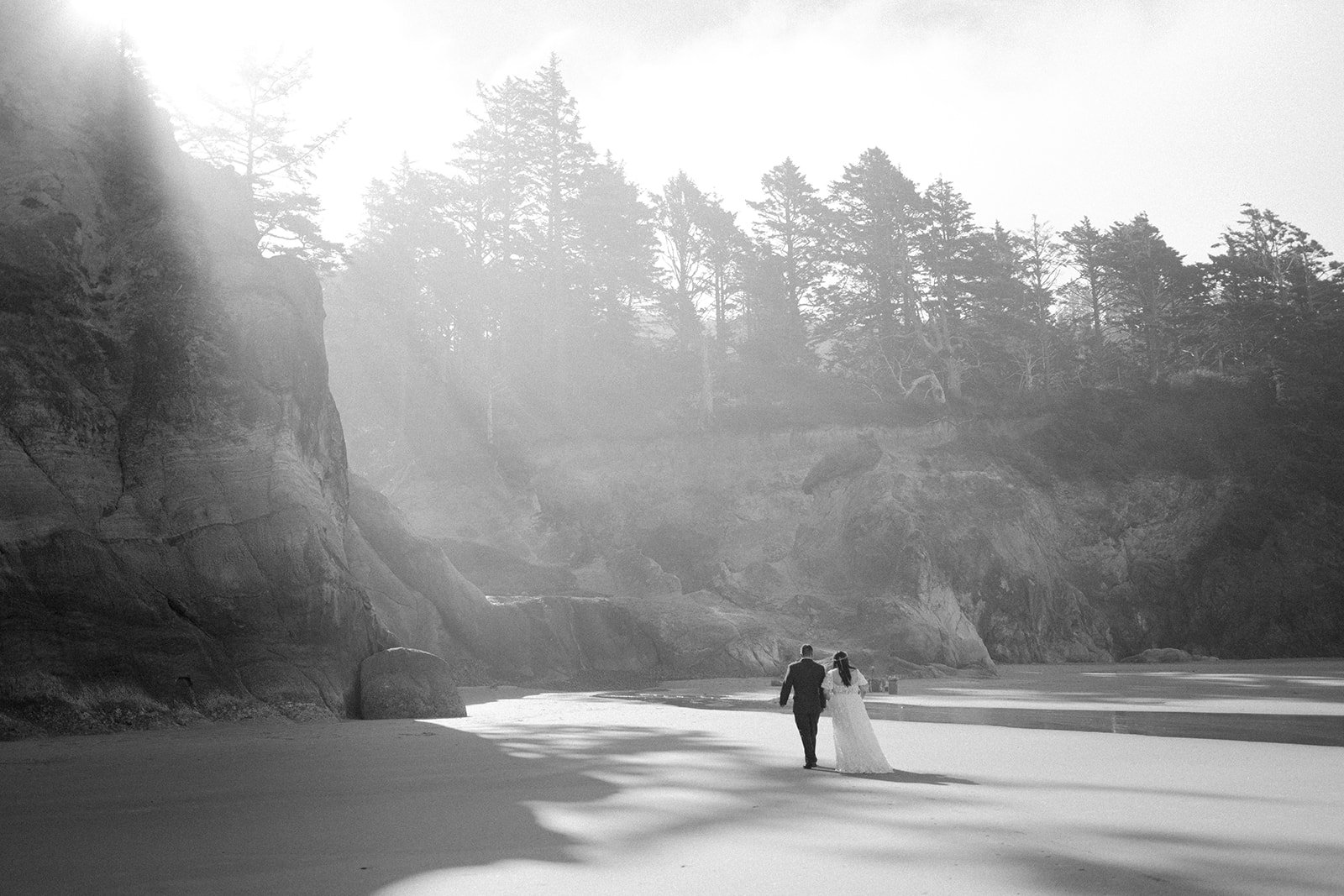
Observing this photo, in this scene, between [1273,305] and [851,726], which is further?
[1273,305]

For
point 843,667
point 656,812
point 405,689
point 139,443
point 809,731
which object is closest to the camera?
point 656,812

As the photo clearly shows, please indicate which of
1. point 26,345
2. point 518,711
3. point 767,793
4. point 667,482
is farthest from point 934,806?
point 667,482

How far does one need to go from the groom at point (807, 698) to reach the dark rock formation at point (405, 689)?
350 inches

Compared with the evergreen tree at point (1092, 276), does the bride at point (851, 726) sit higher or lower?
lower

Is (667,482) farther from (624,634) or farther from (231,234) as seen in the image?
(231,234)

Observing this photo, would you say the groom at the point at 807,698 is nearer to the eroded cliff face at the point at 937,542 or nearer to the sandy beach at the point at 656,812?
the sandy beach at the point at 656,812

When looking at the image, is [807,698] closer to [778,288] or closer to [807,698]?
[807,698]

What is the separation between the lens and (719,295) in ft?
203

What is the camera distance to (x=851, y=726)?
11250 mm

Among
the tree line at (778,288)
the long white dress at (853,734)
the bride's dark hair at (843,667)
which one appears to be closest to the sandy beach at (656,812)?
the long white dress at (853,734)

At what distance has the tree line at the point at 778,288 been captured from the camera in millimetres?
55625

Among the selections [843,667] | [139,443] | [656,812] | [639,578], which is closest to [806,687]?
[843,667]

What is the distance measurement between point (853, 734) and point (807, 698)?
3.33 feet

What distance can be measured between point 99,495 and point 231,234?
24.4 feet
